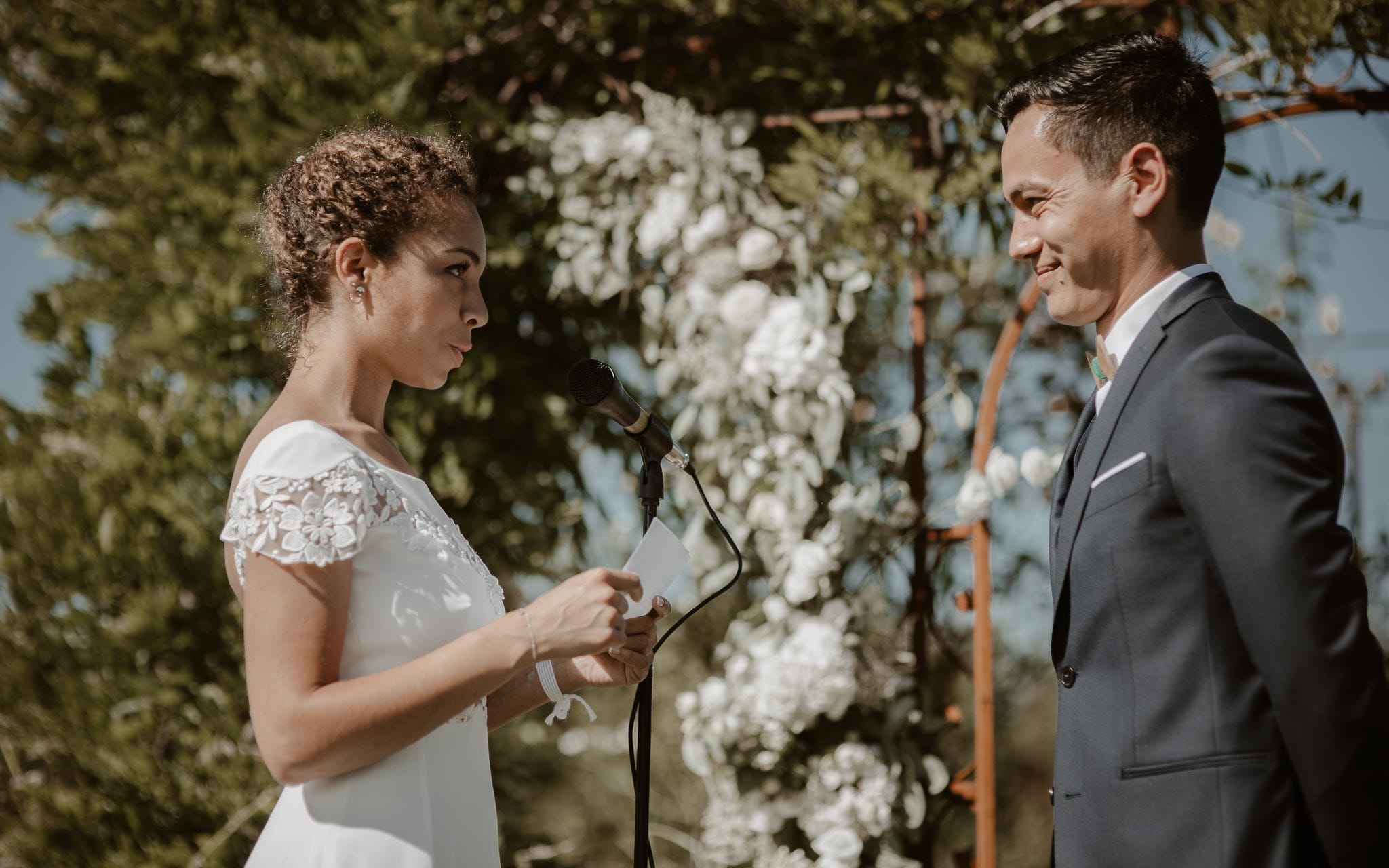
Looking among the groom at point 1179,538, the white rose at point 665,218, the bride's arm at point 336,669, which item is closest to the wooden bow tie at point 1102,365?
the groom at point 1179,538

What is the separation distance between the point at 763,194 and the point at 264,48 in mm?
1381

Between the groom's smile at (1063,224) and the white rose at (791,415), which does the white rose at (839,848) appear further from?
the groom's smile at (1063,224)

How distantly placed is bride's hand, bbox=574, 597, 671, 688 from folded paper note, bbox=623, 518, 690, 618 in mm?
42

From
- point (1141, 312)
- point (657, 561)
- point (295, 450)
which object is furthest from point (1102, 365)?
point (295, 450)

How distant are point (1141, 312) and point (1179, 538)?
36 cm

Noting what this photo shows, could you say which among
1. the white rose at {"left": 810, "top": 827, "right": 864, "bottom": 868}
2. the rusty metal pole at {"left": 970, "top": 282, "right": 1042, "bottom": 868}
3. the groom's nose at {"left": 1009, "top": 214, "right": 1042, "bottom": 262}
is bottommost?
the white rose at {"left": 810, "top": 827, "right": 864, "bottom": 868}

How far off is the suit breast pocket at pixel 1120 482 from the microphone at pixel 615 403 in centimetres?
67

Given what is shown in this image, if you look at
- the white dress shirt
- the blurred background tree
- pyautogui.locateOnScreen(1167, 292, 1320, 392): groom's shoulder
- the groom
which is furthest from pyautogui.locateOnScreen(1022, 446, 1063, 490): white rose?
pyautogui.locateOnScreen(1167, 292, 1320, 392): groom's shoulder

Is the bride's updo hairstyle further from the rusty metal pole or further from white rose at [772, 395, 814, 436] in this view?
the rusty metal pole

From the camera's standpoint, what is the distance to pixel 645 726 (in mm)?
1797

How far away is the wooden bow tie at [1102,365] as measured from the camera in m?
1.70

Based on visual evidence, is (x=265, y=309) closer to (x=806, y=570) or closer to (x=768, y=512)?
(x=768, y=512)

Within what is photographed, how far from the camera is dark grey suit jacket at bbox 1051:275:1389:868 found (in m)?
1.32

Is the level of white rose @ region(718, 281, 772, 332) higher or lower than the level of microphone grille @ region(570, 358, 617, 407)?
higher
